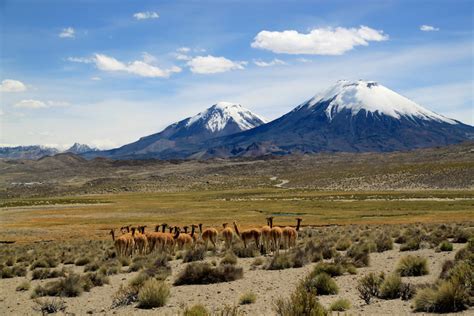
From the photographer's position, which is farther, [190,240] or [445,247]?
[190,240]

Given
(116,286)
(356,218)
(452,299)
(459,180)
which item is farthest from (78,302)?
(459,180)

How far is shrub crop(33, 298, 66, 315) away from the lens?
43.8ft

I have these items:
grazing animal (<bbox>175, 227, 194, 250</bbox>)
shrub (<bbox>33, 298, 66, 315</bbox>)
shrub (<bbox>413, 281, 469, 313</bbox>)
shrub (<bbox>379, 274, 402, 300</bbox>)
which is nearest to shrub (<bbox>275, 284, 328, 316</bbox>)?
shrub (<bbox>413, 281, 469, 313</bbox>)

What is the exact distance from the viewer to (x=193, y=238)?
Answer: 79.2ft

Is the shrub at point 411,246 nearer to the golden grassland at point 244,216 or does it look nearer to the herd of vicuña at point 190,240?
the herd of vicuña at point 190,240

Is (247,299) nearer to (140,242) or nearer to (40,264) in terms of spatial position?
(140,242)

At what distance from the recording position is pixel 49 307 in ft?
44.0

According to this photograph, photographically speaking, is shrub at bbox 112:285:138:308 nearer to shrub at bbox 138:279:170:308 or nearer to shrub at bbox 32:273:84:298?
shrub at bbox 138:279:170:308

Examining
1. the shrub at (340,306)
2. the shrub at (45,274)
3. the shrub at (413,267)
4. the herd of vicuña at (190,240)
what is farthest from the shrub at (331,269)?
the shrub at (45,274)

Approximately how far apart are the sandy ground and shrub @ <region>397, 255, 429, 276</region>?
0.29 m

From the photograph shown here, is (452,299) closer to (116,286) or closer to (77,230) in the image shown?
(116,286)

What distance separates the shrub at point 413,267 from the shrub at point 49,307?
1004cm

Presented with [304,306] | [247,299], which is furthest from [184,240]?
[304,306]

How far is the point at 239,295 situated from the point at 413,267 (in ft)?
18.3
